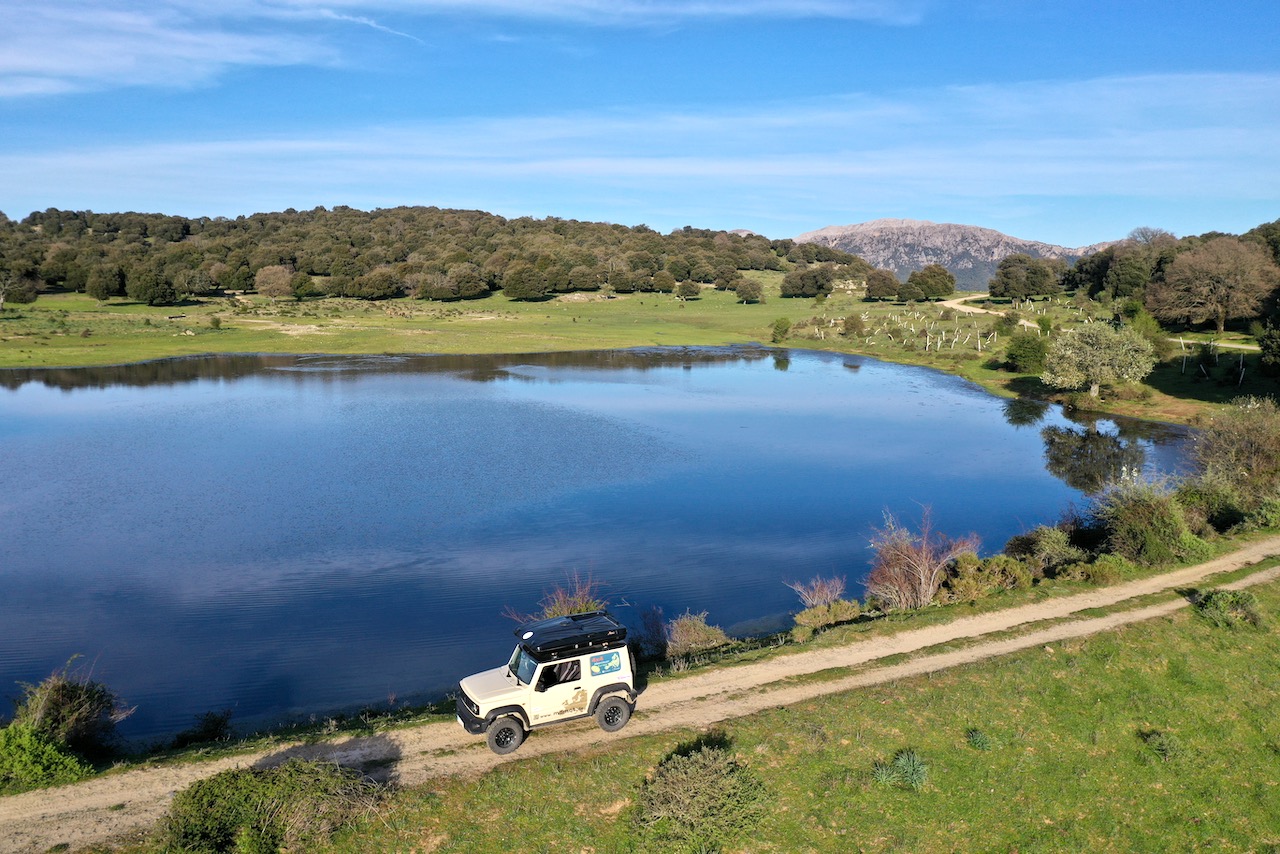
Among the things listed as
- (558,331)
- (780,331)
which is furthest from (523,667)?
(780,331)

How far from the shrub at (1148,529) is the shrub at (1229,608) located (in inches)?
132

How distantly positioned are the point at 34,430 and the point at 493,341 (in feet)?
171

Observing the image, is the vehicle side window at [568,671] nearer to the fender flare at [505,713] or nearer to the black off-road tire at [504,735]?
the fender flare at [505,713]

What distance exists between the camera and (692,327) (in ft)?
366

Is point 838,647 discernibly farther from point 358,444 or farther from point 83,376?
point 83,376

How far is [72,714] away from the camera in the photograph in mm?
15977

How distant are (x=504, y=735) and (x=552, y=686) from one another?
4.07 feet

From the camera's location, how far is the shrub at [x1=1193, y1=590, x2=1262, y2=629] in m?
22.2

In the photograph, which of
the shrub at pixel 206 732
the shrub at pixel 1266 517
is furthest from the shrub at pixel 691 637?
the shrub at pixel 1266 517

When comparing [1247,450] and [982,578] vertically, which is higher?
[1247,450]

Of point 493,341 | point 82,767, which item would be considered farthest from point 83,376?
point 82,767

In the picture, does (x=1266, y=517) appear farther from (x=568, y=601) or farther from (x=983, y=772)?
(x=568, y=601)

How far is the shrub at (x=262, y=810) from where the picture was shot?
12.5m

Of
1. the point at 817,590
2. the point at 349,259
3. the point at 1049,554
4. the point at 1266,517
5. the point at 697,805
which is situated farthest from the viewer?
the point at 349,259
